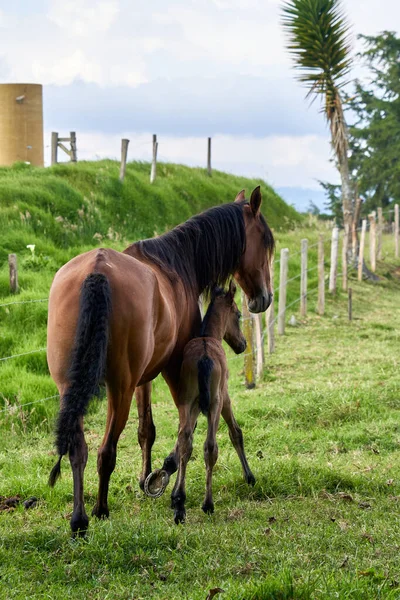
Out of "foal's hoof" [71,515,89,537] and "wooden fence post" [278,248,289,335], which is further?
"wooden fence post" [278,248,289,335]

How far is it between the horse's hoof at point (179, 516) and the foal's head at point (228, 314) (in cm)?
155

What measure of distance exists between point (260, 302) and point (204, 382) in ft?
4.76

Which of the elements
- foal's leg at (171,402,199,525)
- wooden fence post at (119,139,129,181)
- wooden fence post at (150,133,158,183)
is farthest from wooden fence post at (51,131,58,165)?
foal's leg at (171,402,199,525)

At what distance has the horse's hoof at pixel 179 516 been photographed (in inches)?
196

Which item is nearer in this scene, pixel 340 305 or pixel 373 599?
pixel 373 599

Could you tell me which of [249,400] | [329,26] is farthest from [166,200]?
[249,400]

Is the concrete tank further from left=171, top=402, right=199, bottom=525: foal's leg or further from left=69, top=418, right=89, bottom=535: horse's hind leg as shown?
left=69, top=418, right=89, bottom=535: horse's hind leg

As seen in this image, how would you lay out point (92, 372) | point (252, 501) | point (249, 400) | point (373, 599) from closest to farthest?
point (373, 599) → point (92, 372) → point (252, 501) → point (249, 400)

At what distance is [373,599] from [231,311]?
3144 mm

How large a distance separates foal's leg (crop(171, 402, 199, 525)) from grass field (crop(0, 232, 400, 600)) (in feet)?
0.34

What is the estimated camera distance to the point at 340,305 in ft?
55.7

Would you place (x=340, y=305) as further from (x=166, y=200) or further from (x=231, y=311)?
(x=231, y=311)

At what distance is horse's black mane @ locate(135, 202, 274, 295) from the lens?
18.6 ft

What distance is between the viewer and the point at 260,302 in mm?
6562
